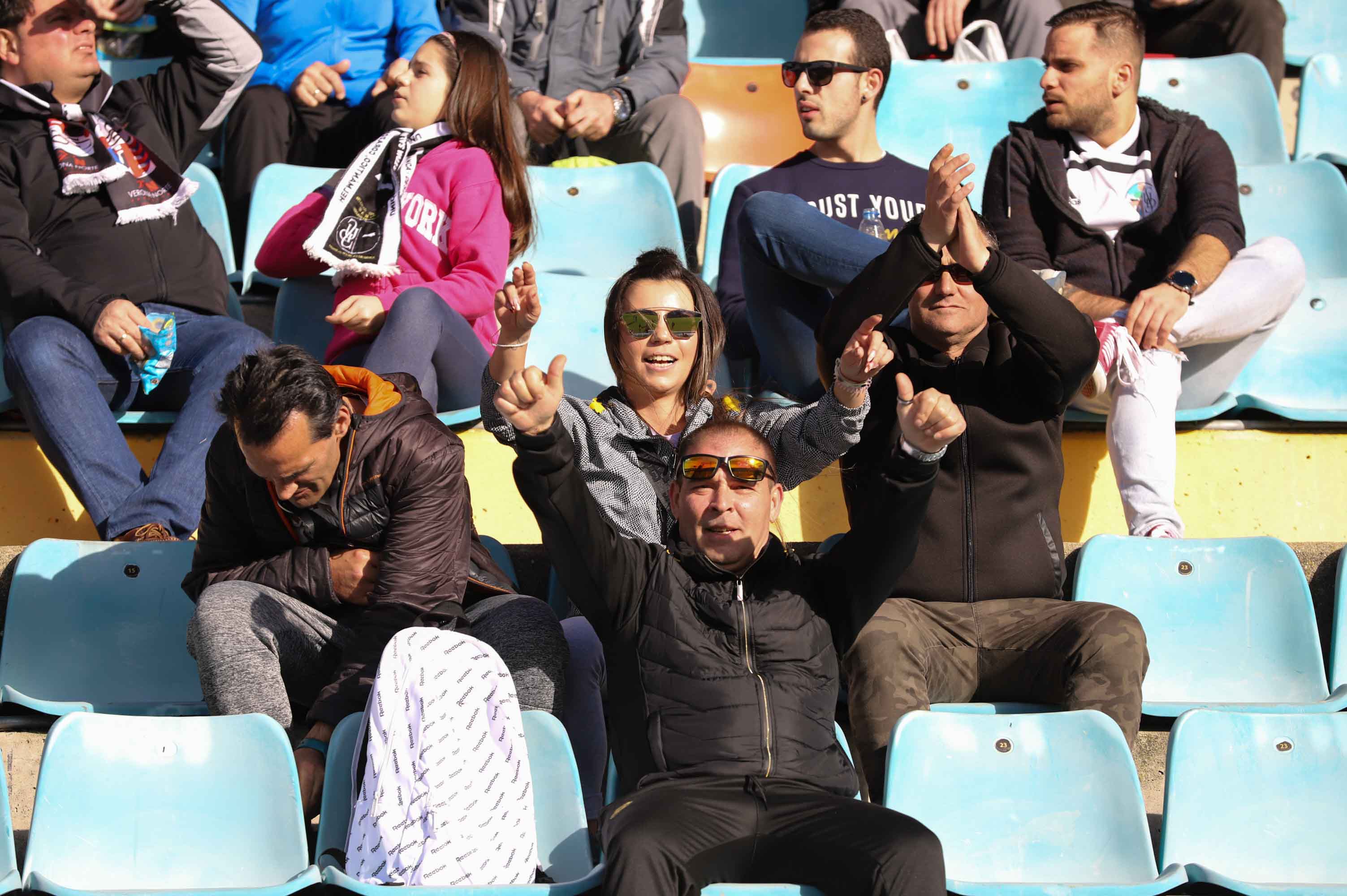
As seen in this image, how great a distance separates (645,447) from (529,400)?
0.72m

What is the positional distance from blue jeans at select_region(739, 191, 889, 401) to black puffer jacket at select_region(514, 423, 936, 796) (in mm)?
1058

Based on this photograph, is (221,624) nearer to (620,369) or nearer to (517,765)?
(517,765)

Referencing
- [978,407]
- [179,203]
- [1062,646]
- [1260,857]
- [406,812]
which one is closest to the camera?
[406,812]

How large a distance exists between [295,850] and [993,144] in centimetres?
334

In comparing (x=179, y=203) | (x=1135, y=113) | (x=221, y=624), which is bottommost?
(x=221, y=624)

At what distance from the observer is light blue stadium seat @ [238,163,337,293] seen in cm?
415

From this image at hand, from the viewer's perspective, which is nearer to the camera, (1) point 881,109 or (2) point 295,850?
(2) point 295,850

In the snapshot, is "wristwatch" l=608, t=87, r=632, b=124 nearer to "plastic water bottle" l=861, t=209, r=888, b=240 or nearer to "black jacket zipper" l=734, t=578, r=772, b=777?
"plastic water bottle" l=861, t=209, r=888, b=240

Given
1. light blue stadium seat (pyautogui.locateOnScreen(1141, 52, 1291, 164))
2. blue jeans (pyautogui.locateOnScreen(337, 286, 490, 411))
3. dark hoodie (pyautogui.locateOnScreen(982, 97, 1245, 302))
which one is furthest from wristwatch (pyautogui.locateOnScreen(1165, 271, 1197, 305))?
blue jeans (pyautogui.locateOnScreen(337, 286, 490, 411))

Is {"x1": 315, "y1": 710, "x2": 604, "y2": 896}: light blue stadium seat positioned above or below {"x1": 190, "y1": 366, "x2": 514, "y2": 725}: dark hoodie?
below

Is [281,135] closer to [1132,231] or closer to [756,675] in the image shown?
[1132,231]

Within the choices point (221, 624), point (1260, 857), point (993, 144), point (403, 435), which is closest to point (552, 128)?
A: point (993, 144)

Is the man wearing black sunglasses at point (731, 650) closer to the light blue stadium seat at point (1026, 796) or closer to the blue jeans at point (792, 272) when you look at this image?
the light blue stadium seat at point (1026, 796)

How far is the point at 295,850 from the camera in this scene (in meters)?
2.19
